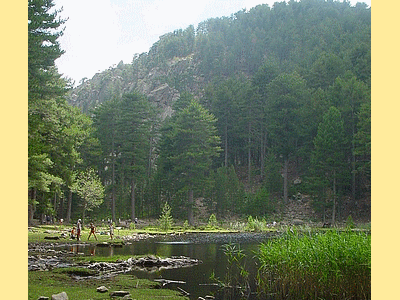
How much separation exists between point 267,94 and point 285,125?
23.9 ft

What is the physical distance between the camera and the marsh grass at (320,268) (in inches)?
343

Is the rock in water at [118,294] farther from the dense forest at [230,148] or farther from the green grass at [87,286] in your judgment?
the dense forest at [230,148]

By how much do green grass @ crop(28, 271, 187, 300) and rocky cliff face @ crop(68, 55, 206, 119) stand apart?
7058cm

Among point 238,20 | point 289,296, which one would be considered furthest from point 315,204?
point 238,20

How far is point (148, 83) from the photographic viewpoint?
100062mm

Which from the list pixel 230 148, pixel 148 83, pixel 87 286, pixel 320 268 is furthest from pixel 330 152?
pixel 148 83

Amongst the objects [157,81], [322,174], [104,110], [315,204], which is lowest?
[315,204]

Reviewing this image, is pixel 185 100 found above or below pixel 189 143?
above

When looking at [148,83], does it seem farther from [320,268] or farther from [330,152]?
[320,268]

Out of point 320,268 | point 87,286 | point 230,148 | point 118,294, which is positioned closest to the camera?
point 118,294

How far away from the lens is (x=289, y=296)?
945 centimetres

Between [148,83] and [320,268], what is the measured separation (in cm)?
9390

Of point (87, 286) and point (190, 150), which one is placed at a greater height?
point (190, 150)
